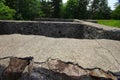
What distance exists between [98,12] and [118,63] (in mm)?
29808

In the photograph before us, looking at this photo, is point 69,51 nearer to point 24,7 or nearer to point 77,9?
point 24,7

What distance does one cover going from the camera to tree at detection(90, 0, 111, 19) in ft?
101

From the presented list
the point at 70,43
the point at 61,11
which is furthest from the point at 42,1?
the point at 70,43

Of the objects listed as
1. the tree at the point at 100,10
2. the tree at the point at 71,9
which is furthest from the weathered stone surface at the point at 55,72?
the tree at the point at 100,10

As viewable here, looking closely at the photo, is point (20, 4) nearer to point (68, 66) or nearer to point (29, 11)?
point (29, 11)

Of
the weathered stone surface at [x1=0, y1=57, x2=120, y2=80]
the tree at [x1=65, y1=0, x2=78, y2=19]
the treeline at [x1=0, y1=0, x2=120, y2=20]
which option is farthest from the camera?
the tree at [x1=65, y1=0, x2=78, y2=19]

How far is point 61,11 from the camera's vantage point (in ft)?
96.7

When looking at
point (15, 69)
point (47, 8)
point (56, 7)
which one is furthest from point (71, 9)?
point (15, 69)

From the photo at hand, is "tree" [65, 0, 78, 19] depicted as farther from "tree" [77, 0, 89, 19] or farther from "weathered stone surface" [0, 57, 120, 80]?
"weathered stone surface" [0, 57, 120, 80]

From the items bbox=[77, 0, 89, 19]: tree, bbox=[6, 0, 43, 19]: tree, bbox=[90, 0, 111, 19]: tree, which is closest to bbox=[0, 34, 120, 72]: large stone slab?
bbox=[6, 0, 43, 19]: tree

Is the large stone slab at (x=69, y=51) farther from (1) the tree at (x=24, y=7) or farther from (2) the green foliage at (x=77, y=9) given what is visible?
(2) the green foliage at (x=77, y=9)

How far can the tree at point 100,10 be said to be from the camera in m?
30.8

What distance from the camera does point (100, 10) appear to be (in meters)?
31.5

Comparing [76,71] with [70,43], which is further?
[70,43]
